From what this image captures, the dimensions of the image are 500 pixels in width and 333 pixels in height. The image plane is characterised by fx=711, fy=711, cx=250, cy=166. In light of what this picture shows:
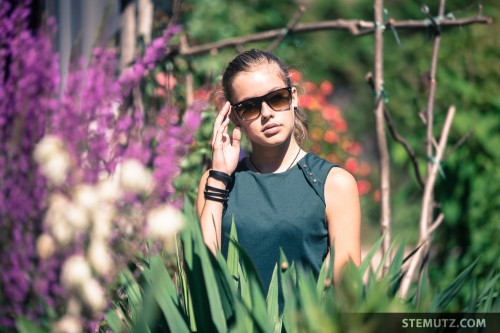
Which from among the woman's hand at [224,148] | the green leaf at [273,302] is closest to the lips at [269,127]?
the woman's hand at [224,148]

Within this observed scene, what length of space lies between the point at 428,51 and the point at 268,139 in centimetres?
392

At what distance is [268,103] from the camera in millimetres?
2084

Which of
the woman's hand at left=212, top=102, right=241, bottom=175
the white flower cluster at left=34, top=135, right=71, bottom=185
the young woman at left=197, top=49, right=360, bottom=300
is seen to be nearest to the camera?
the young woman at left=197, top=49, right=360, bottom=300

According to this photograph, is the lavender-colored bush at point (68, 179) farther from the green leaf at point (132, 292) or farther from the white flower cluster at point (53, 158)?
the green leaf at point (132, 292)

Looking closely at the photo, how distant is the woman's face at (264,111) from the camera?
6.82 ft

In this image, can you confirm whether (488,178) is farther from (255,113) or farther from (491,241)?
(255,113)

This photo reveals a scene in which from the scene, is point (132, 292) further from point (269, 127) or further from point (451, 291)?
point (451, 291)

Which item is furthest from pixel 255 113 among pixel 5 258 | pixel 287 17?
pixel 287 17

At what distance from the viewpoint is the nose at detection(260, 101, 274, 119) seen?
6.77 feet

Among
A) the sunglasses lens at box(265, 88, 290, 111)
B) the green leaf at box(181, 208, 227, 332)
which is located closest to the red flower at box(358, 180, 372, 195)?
the sunglasses lens at box(265, 88, 290, 111)

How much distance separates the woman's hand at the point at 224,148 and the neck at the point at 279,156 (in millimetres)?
86

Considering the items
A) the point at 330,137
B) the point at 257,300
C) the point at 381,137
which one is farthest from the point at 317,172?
the point at 330,137

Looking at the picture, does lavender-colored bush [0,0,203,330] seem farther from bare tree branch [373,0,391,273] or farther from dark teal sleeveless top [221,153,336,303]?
bare tree branch [373,0,391,273]

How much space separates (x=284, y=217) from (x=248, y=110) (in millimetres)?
334
